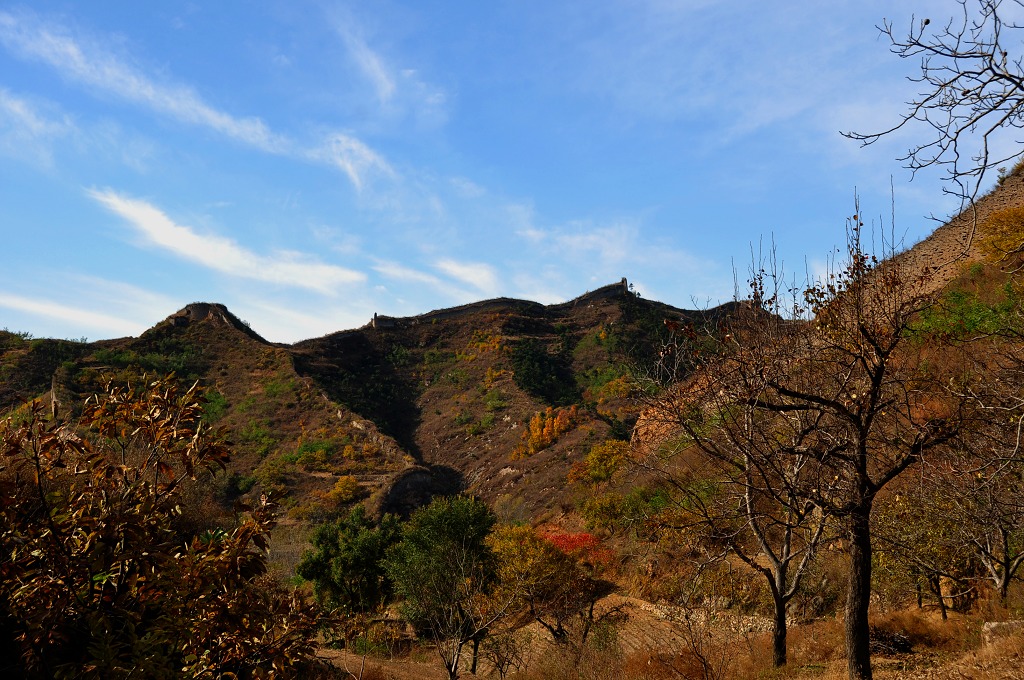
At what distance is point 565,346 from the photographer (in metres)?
68.9

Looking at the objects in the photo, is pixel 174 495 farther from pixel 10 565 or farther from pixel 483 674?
pixel 483 674

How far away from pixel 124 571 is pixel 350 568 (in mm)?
24215

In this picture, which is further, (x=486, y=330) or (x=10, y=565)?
(x=486, y=330)

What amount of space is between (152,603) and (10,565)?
0.81 meters

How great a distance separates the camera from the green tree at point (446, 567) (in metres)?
19.7

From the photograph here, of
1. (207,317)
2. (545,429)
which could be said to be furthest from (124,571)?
(207,317)

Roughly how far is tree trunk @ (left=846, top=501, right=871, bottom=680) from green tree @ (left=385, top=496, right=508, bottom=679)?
12390 mm

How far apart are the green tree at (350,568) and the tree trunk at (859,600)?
67.9 ft

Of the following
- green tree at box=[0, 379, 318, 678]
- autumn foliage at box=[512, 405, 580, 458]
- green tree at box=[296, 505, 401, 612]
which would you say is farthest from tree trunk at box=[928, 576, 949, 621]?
autumn foliage at box=[512, 405, 580, 458]

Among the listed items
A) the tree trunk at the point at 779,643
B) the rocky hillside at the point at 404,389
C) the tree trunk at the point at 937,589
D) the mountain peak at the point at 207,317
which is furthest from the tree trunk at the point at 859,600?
the mountain peak at the point at 207,317

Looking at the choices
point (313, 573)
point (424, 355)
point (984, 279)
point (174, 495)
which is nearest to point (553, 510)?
point (313, 573)

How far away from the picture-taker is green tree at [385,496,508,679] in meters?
19.7

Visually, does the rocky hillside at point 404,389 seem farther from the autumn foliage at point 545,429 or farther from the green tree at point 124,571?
the green tree at point 124,571

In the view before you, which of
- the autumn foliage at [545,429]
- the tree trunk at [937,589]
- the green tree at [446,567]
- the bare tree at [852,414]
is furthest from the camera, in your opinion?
the autumn foliage at [545,429]
